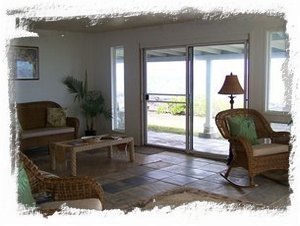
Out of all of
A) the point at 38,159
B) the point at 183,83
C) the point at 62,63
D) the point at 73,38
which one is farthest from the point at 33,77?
the point at 183,83

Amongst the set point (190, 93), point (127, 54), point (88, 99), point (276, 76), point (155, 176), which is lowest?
point (155, 176)

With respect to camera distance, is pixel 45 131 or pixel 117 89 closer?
pixel 45 131

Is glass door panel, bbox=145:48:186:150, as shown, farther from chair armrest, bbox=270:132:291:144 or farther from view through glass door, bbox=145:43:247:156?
chair armrest, bbox=270:132:291:144

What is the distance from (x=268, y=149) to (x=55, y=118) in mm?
3771

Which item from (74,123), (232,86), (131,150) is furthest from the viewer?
(74,123)

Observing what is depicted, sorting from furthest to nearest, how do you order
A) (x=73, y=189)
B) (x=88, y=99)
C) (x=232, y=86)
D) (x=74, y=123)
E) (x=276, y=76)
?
(x=88, y=99)
(x=74, y=123)
(x=276, y=76)
(x=232, y=86)
(x=73, y=189)

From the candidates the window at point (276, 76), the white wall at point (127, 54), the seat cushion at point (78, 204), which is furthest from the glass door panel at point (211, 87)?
the seat cushion at point (78, 204)

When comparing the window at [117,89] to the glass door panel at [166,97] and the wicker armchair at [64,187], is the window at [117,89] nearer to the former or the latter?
the glass door panel at [166,97]

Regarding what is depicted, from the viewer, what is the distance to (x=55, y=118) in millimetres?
6328

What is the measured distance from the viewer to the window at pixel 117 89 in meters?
7.04

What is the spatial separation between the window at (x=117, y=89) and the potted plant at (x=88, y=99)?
0.20 m

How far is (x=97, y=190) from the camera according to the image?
7.80 feet

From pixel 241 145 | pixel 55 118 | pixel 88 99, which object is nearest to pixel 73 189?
pixel 241 145

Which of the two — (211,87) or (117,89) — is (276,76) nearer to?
(211,87)
